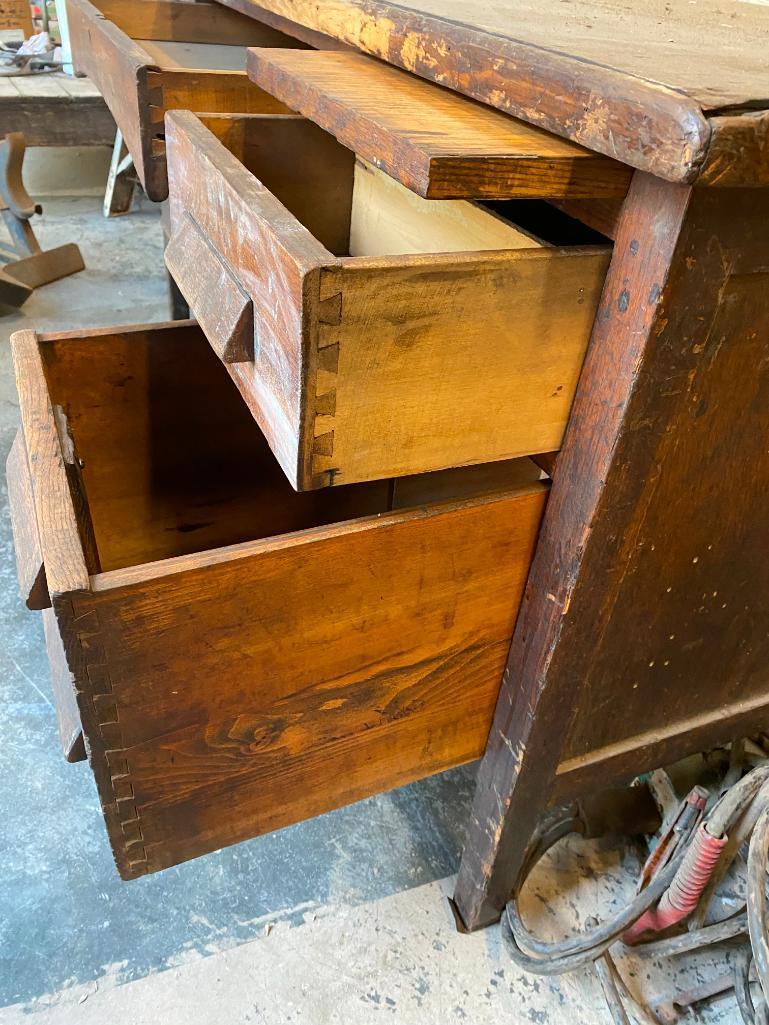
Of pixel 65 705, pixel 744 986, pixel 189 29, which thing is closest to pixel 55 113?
pixel 189 29

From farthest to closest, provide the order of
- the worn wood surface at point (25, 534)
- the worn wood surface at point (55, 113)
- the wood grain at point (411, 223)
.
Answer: the worn wood surface at point (55, 113), the wood grain at point (411, 223), the worn wood surface at point (25, 534)

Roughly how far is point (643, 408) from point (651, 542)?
0.51 feet

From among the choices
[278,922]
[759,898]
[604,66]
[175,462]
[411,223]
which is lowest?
[278,922]

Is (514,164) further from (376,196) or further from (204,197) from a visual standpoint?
(376,196)

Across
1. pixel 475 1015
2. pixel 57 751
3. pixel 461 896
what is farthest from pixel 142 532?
pixel 475 1015

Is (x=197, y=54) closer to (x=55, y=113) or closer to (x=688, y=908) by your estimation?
(x=55, y=113)

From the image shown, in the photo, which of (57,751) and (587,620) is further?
(57,751)

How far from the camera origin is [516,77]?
1.81 ft

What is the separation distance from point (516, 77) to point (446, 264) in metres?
0.16

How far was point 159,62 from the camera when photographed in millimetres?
1279

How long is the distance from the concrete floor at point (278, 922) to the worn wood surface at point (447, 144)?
38.3 inches

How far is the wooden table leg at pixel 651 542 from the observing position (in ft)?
1.76

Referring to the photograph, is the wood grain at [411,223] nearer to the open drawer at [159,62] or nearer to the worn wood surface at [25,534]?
the open drawer at [159,62]

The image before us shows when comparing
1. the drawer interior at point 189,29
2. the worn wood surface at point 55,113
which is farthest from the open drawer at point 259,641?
the worn wood surface at point 55,113
